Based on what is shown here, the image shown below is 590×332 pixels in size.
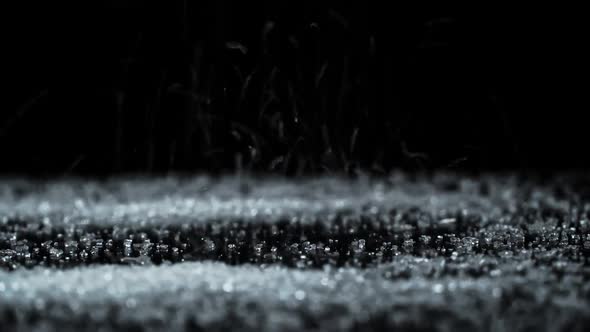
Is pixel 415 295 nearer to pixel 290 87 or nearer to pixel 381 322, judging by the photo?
pixel 381 322

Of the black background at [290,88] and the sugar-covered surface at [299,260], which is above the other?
A: the black background at [290,88]

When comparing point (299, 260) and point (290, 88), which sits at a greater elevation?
point (290, 88)

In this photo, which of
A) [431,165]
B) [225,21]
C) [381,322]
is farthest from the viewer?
[431,165]

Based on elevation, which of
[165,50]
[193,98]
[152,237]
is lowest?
[152,237]

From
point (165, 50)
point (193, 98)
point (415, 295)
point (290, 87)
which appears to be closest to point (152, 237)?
point (415, 295)

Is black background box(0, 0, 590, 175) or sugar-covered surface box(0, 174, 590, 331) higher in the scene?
black background box(0, 0, 590, 175)
